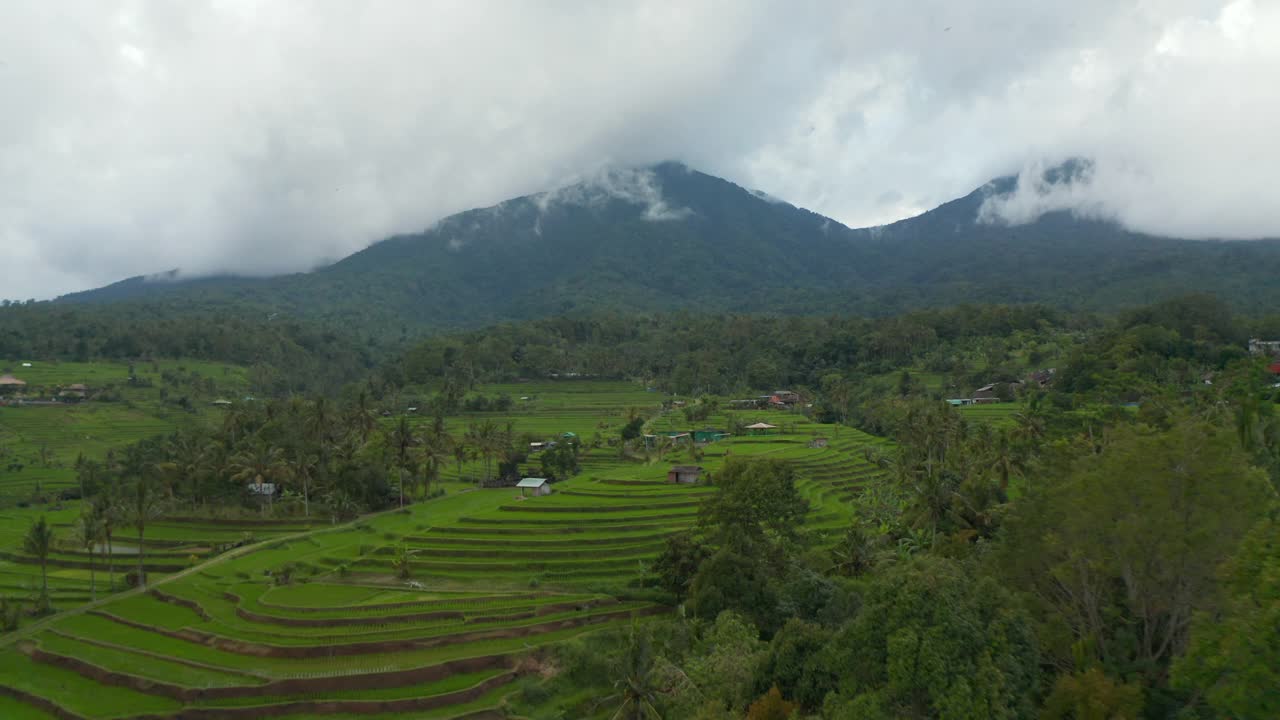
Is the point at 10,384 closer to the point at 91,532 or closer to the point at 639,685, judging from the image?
the point at 91,532

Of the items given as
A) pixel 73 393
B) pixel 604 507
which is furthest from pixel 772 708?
pixel 73 393

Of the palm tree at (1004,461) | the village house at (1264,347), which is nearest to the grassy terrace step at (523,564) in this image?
the palm tree at (1004,461)

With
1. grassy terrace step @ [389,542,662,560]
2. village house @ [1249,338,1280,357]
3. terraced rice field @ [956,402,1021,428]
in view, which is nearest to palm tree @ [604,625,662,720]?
grassy terrace step @ [389,542,662,560]

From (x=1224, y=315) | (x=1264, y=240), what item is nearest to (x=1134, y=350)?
(x=1224, y=315)

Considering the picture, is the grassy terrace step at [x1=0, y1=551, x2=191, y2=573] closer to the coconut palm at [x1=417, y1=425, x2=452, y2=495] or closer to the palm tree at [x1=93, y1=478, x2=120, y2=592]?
the palm tree at [x1=93, y1=478, x2=120, y2=592]

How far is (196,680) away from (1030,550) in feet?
88.2

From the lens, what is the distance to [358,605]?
31.3m

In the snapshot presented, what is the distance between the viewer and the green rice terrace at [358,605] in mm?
24844

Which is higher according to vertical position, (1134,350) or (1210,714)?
(1134,350)

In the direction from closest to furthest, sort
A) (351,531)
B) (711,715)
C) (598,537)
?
(711,715) → (598,537) → (351,531)

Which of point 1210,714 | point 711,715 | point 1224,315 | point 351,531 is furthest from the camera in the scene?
point 1224,315

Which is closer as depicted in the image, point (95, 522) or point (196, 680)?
point (196, 680)

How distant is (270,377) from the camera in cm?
12006

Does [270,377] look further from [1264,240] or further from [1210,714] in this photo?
[1264,240]
